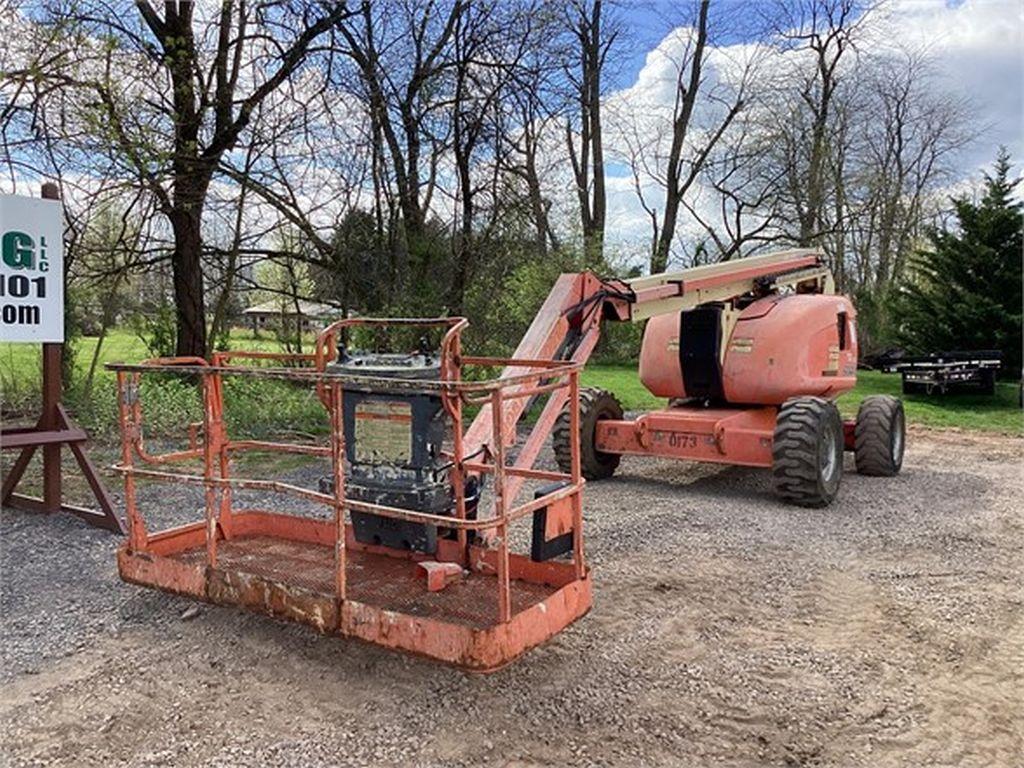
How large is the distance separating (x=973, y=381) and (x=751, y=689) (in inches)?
505

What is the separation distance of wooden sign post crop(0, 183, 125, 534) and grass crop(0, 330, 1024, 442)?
3.39 m

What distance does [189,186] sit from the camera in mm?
11250

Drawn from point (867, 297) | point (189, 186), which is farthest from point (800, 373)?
point (867, 297)

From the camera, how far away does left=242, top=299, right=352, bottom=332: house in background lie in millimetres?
14266

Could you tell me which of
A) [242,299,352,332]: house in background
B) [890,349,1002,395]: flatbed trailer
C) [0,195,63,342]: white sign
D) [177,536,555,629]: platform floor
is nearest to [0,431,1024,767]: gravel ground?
[177,536,555,629]: platform floor

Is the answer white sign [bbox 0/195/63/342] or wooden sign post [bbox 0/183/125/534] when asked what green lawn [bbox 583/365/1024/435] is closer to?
wooden sign post [bbox 0/183/125/534]

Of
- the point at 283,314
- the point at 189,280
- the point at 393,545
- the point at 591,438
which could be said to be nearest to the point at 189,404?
the point at 189,280

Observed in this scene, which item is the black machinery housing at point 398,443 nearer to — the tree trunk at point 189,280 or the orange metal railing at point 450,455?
the orange metal railing at point 450,455

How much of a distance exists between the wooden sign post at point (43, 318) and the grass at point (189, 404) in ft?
11.1

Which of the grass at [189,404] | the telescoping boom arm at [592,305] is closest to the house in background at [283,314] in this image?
the grass at [189,404]

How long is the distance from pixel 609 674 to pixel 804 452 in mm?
3642

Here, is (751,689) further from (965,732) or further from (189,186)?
(189,186)

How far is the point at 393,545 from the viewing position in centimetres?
441

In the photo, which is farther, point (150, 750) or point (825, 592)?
point (825, 592)
